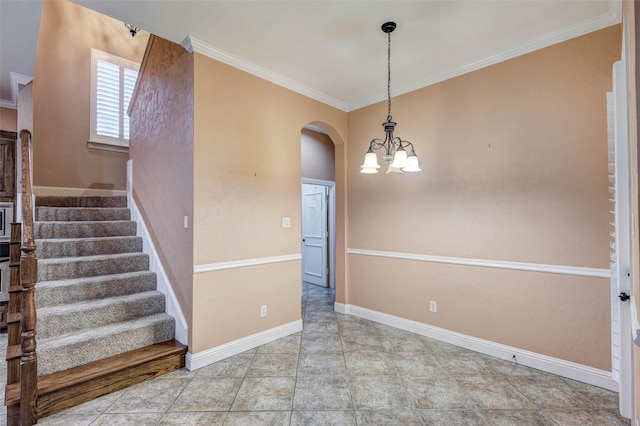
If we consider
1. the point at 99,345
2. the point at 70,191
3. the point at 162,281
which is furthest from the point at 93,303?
the point at 70,191

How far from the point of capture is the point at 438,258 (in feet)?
10.8

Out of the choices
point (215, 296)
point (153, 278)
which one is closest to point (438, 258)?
point (215, 296)

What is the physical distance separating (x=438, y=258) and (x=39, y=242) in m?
4.06

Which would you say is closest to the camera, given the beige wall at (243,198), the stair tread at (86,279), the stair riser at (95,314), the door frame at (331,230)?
the stair riser at (95,314)

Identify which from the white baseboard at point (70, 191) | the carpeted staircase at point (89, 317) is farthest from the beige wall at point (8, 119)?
the carpeted staircase at point (89, 317)

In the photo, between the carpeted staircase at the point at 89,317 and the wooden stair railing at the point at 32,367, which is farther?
the carpeted staircase at the point at 89,317

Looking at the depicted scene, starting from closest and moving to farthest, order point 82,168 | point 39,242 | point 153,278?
point 39,242, point 153,278, point 82,168

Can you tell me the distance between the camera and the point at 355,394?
228 centimetres

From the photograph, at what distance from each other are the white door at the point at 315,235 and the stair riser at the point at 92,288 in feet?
10.3

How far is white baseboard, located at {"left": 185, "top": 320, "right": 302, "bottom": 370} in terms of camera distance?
2.66 metres

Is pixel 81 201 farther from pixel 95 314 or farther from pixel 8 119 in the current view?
pixel 95 314

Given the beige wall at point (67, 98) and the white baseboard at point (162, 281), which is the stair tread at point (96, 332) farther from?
the beige wall at point (67, 98)

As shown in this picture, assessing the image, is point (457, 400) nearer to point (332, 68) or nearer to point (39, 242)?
point (332, 68)

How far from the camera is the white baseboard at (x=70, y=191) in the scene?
409cm
